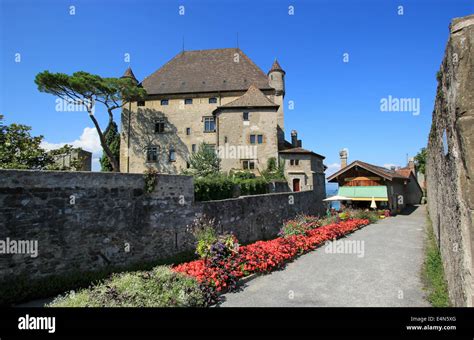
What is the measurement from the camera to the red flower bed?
824cm

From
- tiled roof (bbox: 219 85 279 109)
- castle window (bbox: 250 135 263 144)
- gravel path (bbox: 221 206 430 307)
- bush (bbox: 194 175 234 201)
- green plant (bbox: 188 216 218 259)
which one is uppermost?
tiled roof (bbox: 219 85 279 109)

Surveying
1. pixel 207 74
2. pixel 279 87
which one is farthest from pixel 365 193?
pixel 207 74

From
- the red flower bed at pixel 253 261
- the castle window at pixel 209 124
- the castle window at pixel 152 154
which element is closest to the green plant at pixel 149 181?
the red flower bed at pixel 253 261

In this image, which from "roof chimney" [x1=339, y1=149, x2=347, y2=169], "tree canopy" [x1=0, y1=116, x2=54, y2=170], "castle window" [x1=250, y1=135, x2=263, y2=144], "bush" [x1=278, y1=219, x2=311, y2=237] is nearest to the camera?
"tree canopy" [x1=0, y1=116, x2=54, y2=170]

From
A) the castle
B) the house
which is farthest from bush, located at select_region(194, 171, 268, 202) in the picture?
the castle

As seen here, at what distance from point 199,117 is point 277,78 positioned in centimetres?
1184

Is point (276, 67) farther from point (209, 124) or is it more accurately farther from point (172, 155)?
point (172, 155)

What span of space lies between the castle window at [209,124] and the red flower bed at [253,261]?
23.4m

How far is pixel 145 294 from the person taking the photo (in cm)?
656

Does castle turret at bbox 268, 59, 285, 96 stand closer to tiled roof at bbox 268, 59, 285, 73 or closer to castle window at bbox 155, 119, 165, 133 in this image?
tiled roof at bbox 268, 59, 285, 73

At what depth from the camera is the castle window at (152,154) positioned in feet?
119

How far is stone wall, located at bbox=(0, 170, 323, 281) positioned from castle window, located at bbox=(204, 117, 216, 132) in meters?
22.6
